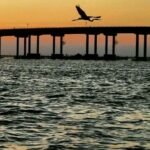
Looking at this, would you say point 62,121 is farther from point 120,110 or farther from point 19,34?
point 19,34

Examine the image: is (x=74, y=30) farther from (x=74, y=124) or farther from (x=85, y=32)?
(x=74, y=124)

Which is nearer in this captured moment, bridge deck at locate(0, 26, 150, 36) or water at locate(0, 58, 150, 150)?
water at locate(0, 58, 150, 150)

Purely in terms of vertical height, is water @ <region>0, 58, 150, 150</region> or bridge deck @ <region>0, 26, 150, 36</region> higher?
bridge deck @ <region>0, 26, 150, 36</region>

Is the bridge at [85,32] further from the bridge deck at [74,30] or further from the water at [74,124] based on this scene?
the water at [74,124]

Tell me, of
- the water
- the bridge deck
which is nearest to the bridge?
the bridge deck

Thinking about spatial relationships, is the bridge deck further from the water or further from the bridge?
the water

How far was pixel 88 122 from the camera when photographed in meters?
23.2

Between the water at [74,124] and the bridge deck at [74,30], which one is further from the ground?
the bridge deck at [74,30]

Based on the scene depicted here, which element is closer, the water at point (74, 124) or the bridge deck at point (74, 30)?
the water at point (74, 124)

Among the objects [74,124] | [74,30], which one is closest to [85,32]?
[74,30]

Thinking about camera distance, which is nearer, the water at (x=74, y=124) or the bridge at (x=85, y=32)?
the water at (x=74, y=124)

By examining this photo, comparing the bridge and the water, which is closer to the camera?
the water

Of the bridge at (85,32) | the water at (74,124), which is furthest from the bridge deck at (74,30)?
the water at (74,124)

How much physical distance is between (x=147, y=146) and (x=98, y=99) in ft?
54.3
